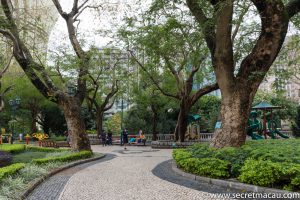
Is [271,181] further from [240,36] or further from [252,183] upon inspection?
[240,36]

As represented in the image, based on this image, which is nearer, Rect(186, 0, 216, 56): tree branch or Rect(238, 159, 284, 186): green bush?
Rect(238, 159, 284, 186): green bush

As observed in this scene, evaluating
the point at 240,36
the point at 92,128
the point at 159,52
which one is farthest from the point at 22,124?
the point at 240,36

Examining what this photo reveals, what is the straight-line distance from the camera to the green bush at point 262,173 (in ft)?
22.4

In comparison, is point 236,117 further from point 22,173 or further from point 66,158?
point 66,158

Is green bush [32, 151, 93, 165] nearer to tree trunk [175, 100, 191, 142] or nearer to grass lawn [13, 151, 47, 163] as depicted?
grass lawn [13, 151, 47, 163]

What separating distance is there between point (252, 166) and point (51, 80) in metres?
12.2

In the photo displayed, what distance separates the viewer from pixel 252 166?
743 cm

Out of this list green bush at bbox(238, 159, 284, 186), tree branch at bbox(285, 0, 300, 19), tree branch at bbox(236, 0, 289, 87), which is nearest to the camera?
green bush at bbox(238, 159, 284, 186)

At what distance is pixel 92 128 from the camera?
44.1 m

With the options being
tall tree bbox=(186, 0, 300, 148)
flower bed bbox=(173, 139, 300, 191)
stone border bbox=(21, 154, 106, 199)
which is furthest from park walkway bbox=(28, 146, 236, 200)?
tall tree bbox=(186, 0, 300, 148)

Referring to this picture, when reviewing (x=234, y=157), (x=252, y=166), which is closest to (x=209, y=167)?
(x=234, y=157)

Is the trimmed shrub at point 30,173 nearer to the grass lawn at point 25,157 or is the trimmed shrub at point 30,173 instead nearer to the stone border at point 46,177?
the stone border at point 46,177

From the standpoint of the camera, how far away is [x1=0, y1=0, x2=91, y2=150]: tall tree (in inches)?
577

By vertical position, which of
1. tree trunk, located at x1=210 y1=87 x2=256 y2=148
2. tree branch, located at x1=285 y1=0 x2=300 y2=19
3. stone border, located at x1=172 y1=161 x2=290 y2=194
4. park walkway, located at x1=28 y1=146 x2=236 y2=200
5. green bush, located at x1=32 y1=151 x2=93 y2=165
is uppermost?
tree branch, located at x1=285 y1=0 x2=300 y2=19
